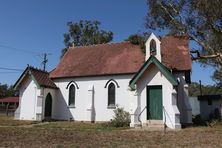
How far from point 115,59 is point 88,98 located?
16.1 ft

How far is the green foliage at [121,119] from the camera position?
80.1 ft

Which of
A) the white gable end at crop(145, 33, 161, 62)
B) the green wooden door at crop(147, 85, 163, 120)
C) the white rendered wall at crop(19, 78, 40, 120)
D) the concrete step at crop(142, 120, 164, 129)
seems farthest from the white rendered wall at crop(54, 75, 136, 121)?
the concrete step at crop(142, 120, 164, 129)

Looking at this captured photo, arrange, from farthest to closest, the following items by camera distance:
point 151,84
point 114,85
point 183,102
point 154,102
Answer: point 114,85, point 183,102, point 151,84, point 154,102

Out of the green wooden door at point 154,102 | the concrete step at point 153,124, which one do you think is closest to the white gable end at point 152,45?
the green wooden door at point 154,102

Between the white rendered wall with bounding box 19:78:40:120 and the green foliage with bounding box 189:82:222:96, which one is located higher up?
the green foliage with bounding box 189:82:222:96

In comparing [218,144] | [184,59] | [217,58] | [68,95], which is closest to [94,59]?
[68,95]

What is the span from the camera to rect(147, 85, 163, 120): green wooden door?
2416 centimetres

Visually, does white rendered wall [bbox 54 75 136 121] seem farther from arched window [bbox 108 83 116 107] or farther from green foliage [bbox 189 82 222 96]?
green foliage [bbox 189 82 222 96]

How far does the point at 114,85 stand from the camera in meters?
28.9

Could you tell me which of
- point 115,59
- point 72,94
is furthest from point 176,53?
point 72,94

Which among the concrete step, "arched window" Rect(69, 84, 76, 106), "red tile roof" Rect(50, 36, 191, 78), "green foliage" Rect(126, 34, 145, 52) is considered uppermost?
"green foliage" Rect(126, 34, 145, 52)

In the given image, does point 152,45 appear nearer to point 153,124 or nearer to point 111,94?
point 111,94

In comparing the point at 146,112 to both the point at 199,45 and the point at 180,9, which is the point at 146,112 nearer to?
the point at 199,45

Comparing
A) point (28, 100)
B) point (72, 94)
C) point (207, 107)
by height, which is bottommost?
point (207, 107)
